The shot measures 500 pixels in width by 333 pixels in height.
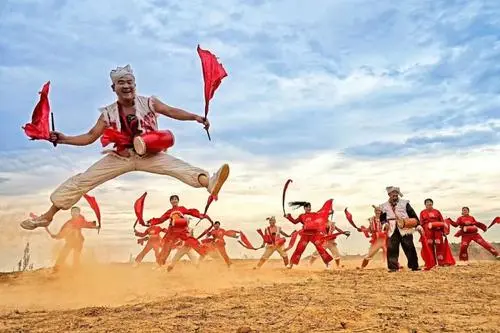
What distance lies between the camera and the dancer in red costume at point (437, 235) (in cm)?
1470

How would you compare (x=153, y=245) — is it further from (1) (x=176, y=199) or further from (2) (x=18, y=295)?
(2) (x=18, y=295)

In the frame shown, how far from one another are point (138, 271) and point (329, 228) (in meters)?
5.25

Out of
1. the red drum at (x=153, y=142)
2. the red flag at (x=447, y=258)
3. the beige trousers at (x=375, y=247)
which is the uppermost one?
the red drum at (x=153, y=142)

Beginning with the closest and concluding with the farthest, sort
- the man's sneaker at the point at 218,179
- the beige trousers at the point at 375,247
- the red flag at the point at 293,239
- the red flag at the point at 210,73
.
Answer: the man's sneaker at the point at 218,179 < the red flag at the point at 210,73 < the beige trousers at the point at 375,247 < the red flag at the point at 293,239

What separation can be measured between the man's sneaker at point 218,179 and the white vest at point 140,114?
127cm

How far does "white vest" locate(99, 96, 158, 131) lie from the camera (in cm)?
808

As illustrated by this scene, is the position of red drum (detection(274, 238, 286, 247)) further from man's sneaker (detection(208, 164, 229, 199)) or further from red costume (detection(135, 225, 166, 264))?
man's sneaker (detection(208, 164, 229, 199))

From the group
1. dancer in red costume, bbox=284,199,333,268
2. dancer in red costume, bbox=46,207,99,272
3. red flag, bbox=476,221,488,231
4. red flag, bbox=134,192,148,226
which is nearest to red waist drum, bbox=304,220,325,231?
dancer in red costume, bbox=284,199,333,268

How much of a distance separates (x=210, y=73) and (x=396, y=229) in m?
6.59

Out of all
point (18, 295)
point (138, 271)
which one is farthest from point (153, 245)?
point (18, 295)

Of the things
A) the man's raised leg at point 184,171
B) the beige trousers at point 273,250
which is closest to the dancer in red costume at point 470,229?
the beige trousers at point 273,250

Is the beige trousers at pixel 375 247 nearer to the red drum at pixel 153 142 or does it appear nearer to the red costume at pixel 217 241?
the red costume at pixel 217 241

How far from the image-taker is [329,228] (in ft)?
54.7

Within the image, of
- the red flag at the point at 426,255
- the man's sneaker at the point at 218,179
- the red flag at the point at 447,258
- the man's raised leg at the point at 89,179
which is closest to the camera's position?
the man's sneaker at the point at 218,179
